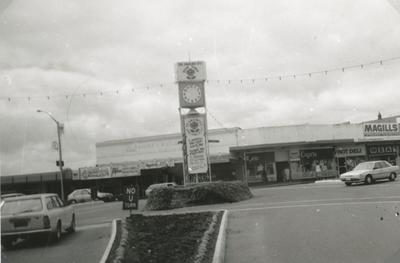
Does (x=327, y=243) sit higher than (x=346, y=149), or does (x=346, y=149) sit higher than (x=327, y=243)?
(x=346, y=149)

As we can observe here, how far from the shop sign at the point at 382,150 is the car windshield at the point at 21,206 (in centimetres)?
4165

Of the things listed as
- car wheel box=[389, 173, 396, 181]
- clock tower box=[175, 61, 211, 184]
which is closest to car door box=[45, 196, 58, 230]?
clock tower box=[175, 61, 211, 184]

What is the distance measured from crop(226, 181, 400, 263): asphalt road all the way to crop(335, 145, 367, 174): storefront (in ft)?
95.6

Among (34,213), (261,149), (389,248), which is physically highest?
(261,149)

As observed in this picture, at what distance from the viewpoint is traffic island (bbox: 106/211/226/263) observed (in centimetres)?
878

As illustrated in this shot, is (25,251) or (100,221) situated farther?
(100,221)

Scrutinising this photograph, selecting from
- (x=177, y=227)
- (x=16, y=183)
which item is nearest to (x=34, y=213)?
(x=177, y=227)

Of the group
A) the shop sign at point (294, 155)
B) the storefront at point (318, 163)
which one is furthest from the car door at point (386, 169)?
the shop sign at point (294, 155)

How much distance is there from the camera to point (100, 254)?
9.46m

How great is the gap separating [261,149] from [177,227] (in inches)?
1295

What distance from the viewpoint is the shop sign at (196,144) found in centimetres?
2408

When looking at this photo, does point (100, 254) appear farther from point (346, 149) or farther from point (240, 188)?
point (346, 149)

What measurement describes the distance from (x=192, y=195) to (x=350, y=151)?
29.3 m

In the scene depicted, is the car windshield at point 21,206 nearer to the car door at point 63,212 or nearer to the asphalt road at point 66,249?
the car door at point 63,212
